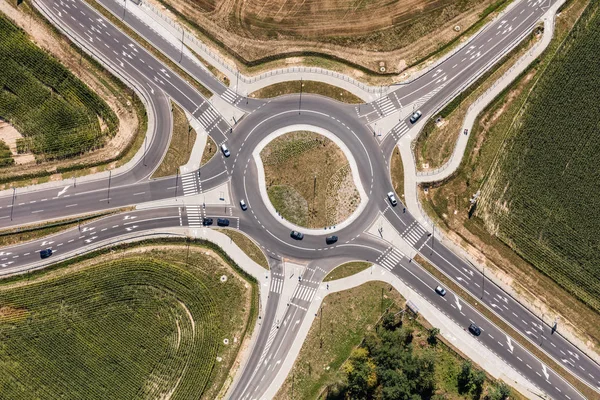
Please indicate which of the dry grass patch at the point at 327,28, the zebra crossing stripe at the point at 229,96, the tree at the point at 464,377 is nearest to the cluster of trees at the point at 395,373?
the tree at the point at 464,377

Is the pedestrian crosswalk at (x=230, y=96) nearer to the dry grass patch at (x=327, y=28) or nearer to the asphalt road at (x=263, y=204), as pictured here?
the asphalt road at (x=263, y=204)

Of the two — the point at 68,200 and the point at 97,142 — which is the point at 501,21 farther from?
the point at 68,200

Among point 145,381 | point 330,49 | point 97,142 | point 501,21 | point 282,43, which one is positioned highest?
point 501,21

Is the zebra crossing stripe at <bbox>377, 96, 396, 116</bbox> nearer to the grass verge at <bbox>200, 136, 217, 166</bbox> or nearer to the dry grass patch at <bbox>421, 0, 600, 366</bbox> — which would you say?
the dry grass patch at <bbox>421, 0, 600, 366</bbox>

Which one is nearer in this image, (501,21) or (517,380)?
(517,380)

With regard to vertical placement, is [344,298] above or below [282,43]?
below

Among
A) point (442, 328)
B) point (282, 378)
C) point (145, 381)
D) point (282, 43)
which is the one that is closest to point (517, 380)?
point (442, 328)
